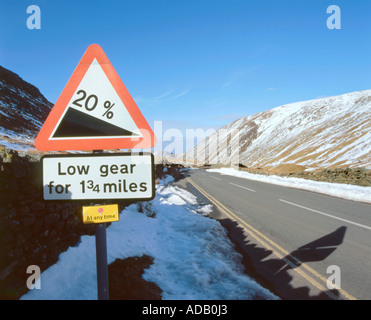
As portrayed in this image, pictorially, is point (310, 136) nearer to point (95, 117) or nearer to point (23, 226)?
point (23, 226)

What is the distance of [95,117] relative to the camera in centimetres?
166

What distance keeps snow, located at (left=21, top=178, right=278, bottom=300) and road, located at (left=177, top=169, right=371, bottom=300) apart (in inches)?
18.9

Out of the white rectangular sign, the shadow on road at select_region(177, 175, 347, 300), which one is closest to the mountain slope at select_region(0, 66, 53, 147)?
the shadow on road at select_region(177, 175, 347, 300)

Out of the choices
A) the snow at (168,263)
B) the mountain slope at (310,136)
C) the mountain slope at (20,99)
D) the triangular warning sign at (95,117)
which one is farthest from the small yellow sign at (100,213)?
the mountain slope at (20,99)

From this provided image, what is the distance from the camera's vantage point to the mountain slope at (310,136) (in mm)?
54856

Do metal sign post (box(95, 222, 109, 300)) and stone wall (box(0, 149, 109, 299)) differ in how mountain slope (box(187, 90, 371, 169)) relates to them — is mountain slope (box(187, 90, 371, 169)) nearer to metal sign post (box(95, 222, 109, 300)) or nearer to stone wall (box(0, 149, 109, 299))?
stone wall (box(0, 149, 109, 299))

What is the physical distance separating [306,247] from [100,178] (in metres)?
5.67

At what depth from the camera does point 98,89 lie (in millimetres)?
1693

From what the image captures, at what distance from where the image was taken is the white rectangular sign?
1611mm

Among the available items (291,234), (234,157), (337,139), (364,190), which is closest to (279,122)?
(234,157)

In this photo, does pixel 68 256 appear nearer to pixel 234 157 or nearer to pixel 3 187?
pixel 3 187

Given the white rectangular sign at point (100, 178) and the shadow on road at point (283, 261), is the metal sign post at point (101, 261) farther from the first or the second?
the shadow on road at point (283, 261)

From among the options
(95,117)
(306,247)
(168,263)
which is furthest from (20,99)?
(95,117)

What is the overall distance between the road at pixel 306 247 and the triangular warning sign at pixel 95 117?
3735 millimetres
